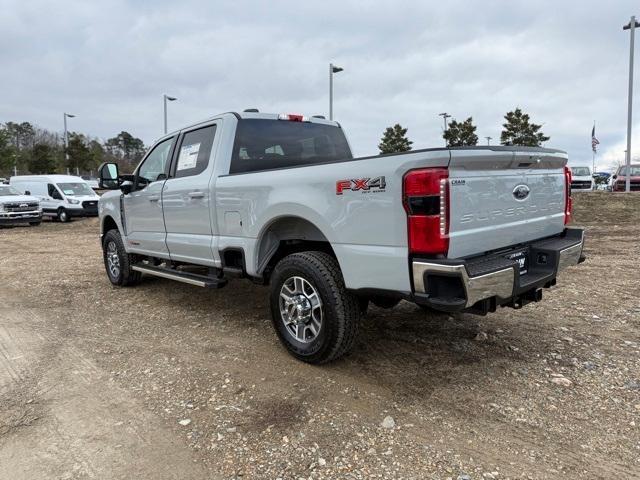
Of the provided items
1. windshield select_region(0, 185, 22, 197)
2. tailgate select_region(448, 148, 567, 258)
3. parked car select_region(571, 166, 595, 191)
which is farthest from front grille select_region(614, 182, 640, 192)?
windshield select_region(0, 185, 22, 197)

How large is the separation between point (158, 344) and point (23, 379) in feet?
3.57

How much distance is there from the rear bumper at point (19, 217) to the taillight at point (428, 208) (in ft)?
63.6

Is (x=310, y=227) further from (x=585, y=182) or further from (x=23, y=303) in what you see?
(x=585, y=182)

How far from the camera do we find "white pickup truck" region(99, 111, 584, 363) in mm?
2969

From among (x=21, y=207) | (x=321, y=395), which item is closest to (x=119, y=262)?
(x=321, y=395)

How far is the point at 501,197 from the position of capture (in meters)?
3.36

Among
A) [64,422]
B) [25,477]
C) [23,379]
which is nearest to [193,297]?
[23,379]

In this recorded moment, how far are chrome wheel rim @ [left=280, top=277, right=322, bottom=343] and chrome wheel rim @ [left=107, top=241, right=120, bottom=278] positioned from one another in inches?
151

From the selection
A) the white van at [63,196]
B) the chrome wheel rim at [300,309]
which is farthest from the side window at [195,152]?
the white van at [63,196]

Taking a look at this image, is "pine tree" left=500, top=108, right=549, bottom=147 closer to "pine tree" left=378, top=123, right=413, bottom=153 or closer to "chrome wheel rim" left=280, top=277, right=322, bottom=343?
"pine tree" left=378, top=123, right=413, bottom=153

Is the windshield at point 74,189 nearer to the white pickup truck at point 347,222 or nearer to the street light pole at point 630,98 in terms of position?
the white pickup truck at point 347,222

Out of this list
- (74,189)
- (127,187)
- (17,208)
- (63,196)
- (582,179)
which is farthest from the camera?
(582,179)

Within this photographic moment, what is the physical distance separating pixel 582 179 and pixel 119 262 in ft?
69.8

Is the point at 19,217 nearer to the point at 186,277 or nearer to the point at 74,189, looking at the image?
the point at 74,189
